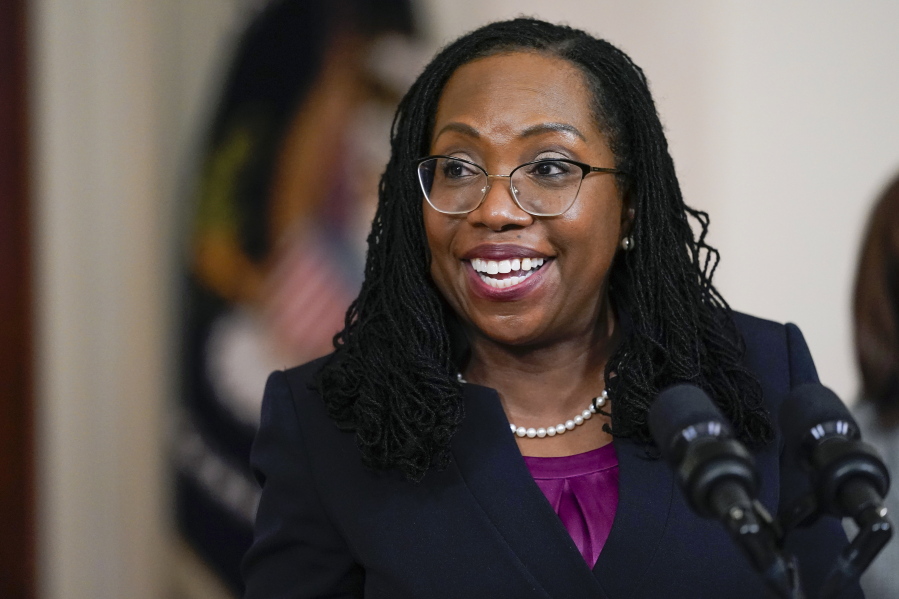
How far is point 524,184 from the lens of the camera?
1467 millimetres

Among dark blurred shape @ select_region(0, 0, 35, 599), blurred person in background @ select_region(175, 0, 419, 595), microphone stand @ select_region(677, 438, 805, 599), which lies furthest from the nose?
dark blurred shape @ select_region(0, 0, 35, 599)

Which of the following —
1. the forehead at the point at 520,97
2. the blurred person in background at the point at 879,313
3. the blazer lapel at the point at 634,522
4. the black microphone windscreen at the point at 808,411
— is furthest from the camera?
the blurred person in background at the point at 879,313

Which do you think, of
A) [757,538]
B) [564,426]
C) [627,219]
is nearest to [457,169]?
[627,219]

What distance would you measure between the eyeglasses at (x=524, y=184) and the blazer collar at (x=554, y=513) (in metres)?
0.35

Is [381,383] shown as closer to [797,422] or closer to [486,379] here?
[486,379]

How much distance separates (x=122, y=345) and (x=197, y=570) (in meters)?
0.73

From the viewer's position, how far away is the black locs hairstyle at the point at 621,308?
4.90ft

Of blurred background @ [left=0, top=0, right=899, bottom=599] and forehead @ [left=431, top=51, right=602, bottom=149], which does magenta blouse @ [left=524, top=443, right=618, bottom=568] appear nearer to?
forehead @ [left=431, top=51, right=602, bottom=149]

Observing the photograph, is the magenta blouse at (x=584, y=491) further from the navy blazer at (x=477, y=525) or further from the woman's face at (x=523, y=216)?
the woman's face at (x=523, y=216)

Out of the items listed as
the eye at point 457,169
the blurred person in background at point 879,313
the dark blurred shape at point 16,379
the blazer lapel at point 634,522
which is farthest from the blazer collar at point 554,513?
the dark blurred shape at point 16,379

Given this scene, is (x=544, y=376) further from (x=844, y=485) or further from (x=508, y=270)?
(x=844, y=485)

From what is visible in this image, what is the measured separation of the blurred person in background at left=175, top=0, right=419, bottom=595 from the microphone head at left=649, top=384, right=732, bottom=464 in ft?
6.25

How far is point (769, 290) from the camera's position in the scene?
2449mm

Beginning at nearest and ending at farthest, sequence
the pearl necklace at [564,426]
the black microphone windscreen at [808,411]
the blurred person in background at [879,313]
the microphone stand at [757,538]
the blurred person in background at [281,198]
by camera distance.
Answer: the microphone stand at [757,538]
the black microphone windscreen at [808,411]
the pearl necklace at [564,426]
the blurred person in background at [879,313]
the blurred person in background at [281,198]
